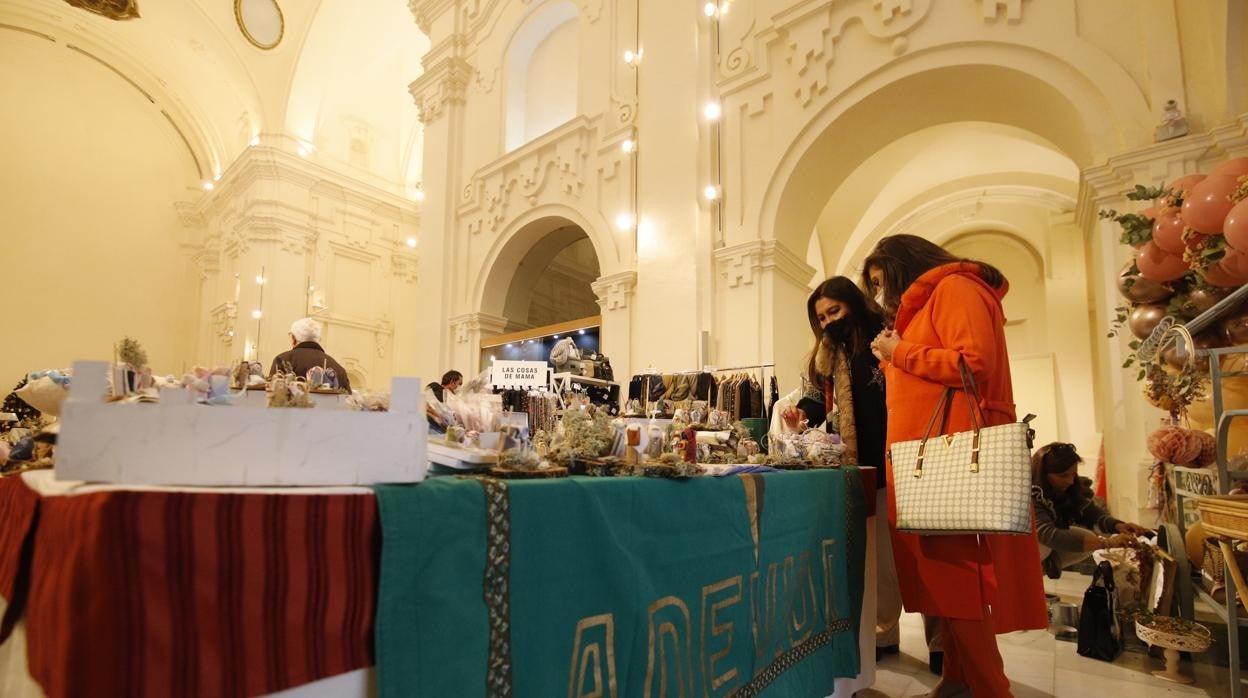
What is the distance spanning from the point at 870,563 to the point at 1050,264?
1024 centimetres

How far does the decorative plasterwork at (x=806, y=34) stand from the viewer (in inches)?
211

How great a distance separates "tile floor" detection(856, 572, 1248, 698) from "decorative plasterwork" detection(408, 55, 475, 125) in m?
9.22

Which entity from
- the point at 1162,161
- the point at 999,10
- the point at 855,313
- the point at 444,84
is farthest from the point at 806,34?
the point at 444,84

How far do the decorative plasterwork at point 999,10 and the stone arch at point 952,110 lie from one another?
0.65 feet

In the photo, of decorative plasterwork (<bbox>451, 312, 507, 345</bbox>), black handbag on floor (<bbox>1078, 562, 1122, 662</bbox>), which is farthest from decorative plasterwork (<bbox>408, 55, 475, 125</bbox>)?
black handbag on floor (<bbox>1078, 562, 1122, 662</bbox>)

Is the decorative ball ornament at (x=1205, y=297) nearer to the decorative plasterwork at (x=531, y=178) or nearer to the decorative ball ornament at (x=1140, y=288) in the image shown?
the decorative ball ornament at (x=1140, y=288)

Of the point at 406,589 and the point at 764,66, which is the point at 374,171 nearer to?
the point at 764,66

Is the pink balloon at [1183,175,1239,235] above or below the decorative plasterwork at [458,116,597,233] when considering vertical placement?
below

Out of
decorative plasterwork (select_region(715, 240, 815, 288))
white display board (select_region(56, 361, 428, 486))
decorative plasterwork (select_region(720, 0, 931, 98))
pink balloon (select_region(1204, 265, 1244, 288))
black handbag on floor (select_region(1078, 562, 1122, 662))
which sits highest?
decorative plasterwork (select_region(720, 0, 931, 98))

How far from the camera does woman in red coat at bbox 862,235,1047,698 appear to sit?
2.03 meters

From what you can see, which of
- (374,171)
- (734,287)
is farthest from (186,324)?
(734,287)

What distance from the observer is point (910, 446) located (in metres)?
2.11

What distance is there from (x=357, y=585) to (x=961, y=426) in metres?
1.90

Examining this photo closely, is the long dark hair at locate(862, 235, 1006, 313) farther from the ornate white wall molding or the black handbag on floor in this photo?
the ornate white wall molding
